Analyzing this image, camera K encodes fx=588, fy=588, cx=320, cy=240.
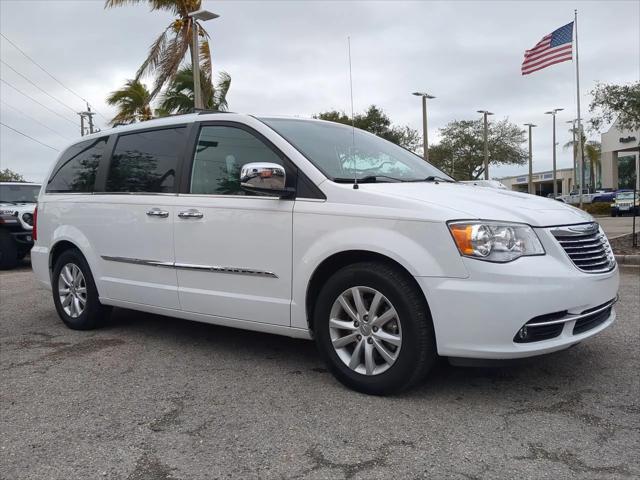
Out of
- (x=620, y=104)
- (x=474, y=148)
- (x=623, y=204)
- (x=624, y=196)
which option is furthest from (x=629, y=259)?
(x=474, y=148)

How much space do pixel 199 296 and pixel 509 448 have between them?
2.39 metres

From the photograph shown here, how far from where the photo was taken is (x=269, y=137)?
3988 millimetres

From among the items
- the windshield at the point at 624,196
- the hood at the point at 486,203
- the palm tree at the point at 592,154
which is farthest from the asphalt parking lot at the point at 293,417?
the palm tree at the point at 592,154

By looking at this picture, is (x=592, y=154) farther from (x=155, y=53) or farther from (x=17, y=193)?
(x=17, y=193)

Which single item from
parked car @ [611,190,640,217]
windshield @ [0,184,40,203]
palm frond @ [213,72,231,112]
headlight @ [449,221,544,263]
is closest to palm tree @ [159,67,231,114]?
palm frond @ [213,72,231,112]

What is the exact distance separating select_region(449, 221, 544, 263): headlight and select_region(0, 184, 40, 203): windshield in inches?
436

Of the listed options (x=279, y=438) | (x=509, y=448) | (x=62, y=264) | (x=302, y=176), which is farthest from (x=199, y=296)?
(x=509, y=448)

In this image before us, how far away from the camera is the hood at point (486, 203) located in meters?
3.23

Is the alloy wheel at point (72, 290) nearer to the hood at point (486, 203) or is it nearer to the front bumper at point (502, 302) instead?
the hood at point (486, 203)

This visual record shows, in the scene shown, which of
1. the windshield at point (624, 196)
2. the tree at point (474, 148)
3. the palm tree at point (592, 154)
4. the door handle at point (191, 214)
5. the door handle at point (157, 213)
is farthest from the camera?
the palm tree at point (592, 154)

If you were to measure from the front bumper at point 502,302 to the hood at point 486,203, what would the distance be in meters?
0.19

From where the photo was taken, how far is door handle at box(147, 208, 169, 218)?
4444 mm

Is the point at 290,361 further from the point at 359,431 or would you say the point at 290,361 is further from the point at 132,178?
the point at 132,178

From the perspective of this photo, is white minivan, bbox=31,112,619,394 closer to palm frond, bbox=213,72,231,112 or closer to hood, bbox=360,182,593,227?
hood, bbox=360,182,593,227
